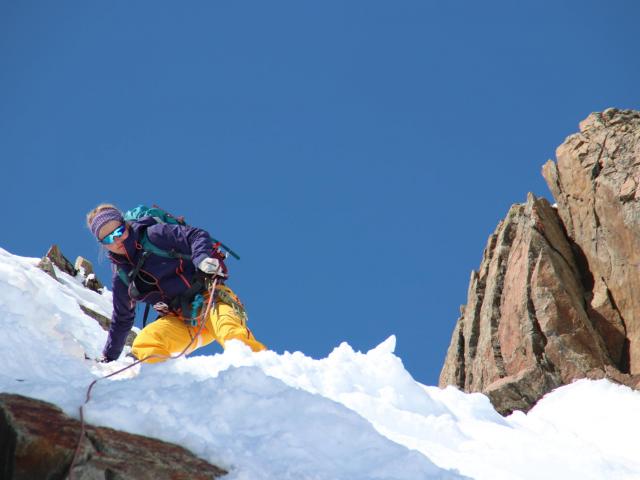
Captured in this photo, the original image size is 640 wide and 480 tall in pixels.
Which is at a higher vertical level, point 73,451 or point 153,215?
point 153,215

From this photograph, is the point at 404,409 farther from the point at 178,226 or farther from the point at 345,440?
the point at 178,226

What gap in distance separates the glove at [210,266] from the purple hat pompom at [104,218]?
1.45 m

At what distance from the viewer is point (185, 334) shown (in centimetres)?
939

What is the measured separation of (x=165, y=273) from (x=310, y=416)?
448cm

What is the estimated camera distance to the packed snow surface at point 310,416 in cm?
509

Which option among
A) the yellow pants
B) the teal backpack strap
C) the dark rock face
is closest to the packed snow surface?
the dark rock face

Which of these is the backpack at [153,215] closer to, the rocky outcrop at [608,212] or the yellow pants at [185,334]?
the yellow pants at [185,334]

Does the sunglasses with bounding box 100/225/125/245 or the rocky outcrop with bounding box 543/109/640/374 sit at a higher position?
the rocky outcrop with bounding box 543/109/640/374

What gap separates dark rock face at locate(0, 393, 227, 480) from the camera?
14.6ft

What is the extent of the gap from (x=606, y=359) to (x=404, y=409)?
950 centimetres

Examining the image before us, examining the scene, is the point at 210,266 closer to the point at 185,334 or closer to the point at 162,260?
the point at 162,260

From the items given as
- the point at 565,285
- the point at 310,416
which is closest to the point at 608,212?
the point at 565,285

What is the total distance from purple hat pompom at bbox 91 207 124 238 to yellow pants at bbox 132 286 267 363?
1.46 metres

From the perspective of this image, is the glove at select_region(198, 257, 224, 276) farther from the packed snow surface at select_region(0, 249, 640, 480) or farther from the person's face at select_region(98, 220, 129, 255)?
the packed snow surface at select_region(0, 249, 640, 480)
